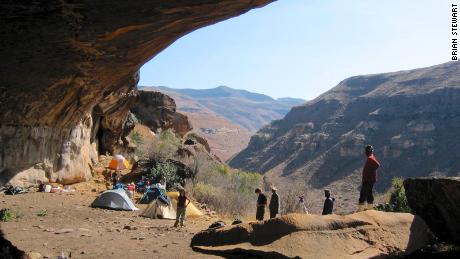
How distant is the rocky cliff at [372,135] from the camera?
60.5 m

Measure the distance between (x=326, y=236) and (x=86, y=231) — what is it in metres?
6.51

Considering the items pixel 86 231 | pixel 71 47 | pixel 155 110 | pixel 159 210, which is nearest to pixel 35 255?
pixel 86 231

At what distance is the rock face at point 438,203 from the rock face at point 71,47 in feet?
20.7

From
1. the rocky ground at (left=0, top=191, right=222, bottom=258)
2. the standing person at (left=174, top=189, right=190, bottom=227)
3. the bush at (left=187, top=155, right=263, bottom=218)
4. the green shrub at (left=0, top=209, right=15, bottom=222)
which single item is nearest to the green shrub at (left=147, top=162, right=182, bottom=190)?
the bush at (left=187, top=155, right=263, bottom=218)

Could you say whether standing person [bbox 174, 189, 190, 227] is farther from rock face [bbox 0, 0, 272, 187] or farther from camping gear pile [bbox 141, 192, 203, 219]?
rock face [bbox 0, 0, 272, 187]

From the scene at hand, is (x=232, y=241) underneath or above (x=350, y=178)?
above

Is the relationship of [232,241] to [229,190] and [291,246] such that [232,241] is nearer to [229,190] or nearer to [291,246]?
[291,246]

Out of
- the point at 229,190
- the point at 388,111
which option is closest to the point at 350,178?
the point at 388,111

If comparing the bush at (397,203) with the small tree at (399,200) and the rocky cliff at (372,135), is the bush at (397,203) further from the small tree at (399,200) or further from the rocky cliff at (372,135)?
the rocky cliff at (372,135)

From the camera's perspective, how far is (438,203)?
33.6 ft

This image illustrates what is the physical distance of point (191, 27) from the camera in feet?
21.2

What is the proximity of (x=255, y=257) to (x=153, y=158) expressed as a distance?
54.8 ft

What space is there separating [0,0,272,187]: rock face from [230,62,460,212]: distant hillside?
145 feet

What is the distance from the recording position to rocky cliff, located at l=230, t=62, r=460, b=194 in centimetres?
6050
